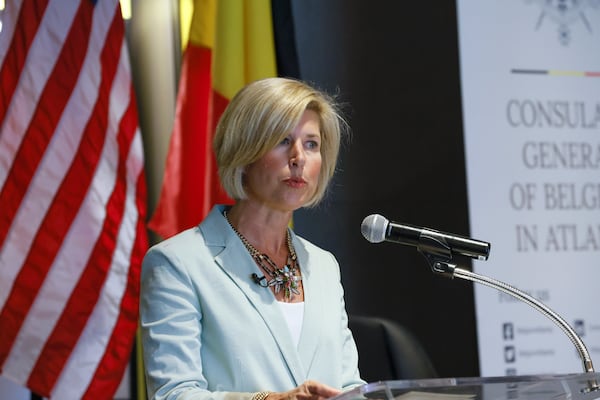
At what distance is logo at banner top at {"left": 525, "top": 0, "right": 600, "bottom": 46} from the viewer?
4.32 meters

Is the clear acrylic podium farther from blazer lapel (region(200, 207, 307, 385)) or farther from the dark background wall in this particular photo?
the dark background wall

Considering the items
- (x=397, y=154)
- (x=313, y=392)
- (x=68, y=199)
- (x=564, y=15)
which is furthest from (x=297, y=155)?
(x=564, y=15)

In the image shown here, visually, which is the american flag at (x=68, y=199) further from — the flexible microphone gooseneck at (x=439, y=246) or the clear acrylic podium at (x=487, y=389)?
the clear acrylic podium at (x=487, y=389)

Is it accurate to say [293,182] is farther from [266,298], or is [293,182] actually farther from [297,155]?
[266,298]

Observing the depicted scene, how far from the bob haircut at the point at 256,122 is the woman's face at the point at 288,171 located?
3cm

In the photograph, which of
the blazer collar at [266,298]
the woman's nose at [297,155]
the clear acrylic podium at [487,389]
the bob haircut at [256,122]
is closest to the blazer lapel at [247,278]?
the blazer collar at [266,298]

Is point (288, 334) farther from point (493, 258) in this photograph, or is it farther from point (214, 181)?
point (493, 258)

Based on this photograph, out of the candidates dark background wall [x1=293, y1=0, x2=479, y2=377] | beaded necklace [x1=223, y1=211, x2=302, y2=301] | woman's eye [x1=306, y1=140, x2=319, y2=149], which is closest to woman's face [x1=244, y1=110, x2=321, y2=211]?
woman's eye [x1=306, y1=140, x2=319, y2=149]

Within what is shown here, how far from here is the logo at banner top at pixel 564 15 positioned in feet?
14.2

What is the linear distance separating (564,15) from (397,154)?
1.02m

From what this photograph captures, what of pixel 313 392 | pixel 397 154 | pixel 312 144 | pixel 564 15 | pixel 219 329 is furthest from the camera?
pixel 564 15

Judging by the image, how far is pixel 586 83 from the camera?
4.36 m

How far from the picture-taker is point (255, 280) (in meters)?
2.32

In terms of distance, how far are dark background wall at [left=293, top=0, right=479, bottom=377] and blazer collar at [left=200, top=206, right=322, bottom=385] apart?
5.52 feet
